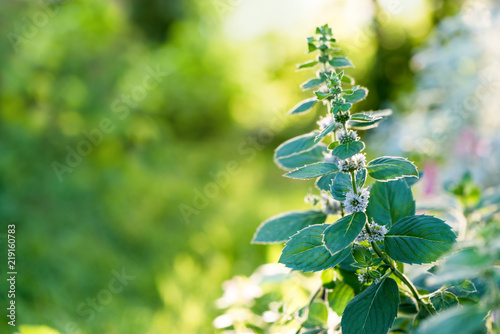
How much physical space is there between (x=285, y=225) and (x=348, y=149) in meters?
0.19

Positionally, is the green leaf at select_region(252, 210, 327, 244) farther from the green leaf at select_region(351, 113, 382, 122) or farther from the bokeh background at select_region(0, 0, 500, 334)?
the bokeh background at select_region(0, 0, 500, 334)

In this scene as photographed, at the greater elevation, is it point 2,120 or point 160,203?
point 2,120

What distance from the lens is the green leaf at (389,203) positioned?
23.2 inches

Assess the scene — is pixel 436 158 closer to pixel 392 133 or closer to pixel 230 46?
pixel 392 133

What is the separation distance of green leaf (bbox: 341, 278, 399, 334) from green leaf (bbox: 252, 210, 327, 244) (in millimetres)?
140

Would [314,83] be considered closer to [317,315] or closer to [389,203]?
[389,203]

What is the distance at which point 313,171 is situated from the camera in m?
0.49

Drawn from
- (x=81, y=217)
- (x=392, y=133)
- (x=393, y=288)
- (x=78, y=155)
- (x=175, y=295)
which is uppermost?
(x=78, y=155)

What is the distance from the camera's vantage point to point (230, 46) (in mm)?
3980

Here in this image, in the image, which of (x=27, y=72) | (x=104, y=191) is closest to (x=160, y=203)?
(x=104, y=191)

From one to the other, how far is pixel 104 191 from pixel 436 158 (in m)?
1.83

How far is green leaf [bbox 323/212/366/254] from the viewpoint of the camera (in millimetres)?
454

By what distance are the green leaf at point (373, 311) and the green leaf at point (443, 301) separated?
53mm

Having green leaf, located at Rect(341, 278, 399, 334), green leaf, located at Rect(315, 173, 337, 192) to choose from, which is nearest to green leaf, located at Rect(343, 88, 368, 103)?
green leaf, located at Rect(315, 173, 337, 192)
